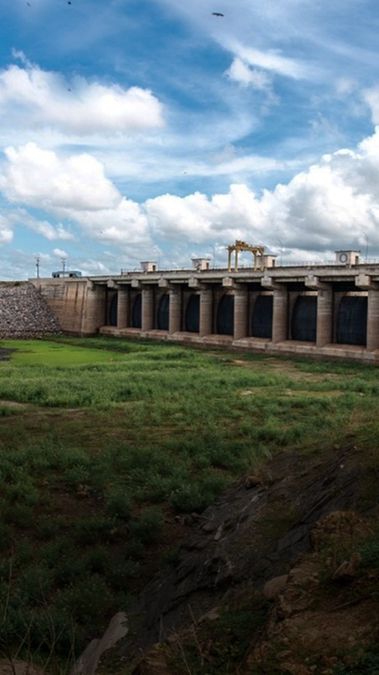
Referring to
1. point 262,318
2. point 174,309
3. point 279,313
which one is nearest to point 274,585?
point 279,313

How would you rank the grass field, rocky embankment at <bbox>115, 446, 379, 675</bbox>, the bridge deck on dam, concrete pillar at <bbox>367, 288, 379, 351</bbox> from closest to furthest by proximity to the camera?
rocky embankment at <bbox>115, 446, 379, 675</bbox>
the grass field
concrete pillar at <bbox>367, 288, 379, 351</bbox>
the bridge deck on dam

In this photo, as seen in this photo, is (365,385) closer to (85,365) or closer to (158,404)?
(158,404)

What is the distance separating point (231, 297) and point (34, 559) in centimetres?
5044

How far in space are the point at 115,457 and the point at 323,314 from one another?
33.1 m

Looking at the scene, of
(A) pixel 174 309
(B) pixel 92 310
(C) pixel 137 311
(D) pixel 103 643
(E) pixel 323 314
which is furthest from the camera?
(B) pixel 92 310

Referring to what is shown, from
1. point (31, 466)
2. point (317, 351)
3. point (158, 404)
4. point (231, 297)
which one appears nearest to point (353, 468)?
point (31, 466)

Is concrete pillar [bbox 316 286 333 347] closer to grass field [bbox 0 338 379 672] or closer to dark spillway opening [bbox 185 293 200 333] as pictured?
grass field [bbox 0 338 379 672]

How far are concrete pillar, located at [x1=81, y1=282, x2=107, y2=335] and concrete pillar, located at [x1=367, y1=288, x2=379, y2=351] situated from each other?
3885 centimetres

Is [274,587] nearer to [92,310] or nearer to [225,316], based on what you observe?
[225,316]

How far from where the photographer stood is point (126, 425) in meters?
22.6

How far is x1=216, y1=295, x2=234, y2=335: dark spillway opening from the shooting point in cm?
5984

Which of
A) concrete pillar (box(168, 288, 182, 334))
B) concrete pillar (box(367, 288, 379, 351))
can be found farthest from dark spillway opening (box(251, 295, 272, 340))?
concrete pillar (box(367, 288, 379, 351))

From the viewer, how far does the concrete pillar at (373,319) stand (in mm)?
43438

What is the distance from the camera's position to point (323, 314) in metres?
47.5
